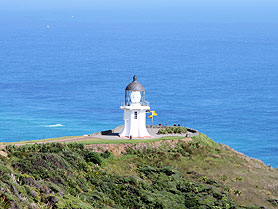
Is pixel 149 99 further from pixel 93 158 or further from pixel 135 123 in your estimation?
pixel 93 158

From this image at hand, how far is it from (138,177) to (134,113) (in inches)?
484

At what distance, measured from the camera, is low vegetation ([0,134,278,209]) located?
43312mm

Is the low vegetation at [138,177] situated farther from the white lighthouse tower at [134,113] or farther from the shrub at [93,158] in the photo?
the white lighthouse tower at [134,113]

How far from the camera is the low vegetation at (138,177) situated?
43.3 m

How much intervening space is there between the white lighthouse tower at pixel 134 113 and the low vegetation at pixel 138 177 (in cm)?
398

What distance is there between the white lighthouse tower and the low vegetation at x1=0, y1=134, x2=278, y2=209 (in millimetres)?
3976

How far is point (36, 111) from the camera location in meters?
125

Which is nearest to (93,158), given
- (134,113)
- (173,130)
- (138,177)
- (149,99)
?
(138,177)

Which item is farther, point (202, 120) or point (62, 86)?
point (62, 86)

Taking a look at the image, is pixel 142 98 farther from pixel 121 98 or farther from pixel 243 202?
pixel 121 98

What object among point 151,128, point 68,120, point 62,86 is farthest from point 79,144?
point 62,86

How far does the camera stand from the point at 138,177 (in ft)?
177

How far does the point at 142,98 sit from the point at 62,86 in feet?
304

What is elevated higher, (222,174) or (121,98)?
(121,98)
